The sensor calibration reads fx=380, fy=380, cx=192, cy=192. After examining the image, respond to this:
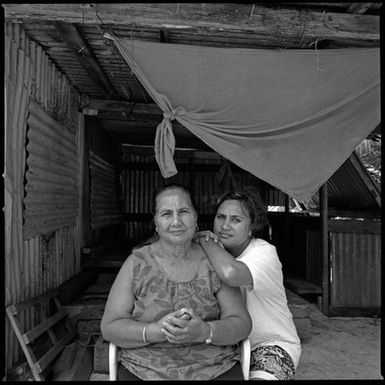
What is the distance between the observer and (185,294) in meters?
2.14

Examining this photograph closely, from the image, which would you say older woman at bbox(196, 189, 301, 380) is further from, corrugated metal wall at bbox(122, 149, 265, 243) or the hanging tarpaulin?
corrugated metal wall at bbox(122, 149, 265, 243)

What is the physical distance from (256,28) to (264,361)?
234cm

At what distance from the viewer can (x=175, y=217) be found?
7.29 feet

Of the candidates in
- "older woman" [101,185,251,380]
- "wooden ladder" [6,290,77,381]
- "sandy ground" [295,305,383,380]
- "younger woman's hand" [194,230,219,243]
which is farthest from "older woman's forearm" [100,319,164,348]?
"sandy ground" [295,305,383,380]

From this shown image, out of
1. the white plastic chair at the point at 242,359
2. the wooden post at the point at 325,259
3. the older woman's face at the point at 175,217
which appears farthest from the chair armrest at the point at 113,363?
the wooden post at the point at 325,259

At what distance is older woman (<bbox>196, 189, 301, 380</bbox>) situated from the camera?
2.14 m

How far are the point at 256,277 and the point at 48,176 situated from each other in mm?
2530

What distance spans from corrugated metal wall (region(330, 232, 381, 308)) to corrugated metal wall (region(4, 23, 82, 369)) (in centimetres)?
390

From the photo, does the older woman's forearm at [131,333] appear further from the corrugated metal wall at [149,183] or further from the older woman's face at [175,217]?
the corrugated metal wall at [149,183]

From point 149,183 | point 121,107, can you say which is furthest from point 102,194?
point 149,183

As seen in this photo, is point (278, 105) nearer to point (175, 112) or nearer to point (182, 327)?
point (175, 112)

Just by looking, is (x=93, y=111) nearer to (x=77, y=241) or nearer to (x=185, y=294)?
(x=77, y=241)

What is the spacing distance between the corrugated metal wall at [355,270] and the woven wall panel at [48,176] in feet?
12.5

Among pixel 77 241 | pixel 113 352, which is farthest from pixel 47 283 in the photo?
pixel 113 352
